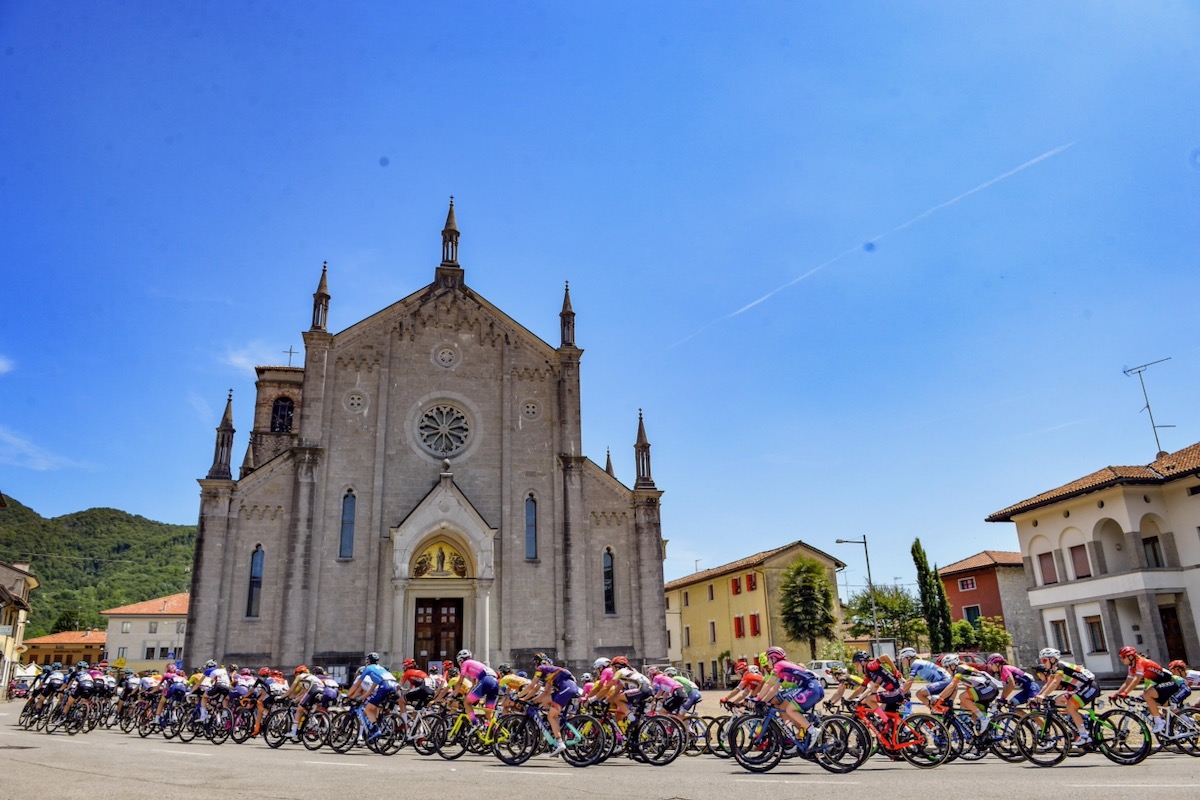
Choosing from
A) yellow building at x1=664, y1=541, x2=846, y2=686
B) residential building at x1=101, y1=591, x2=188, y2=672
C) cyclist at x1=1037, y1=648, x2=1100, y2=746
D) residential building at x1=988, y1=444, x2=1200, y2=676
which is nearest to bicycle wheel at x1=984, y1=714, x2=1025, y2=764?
cyclist at x1=1037, y1=648, x2=1100, y2=746

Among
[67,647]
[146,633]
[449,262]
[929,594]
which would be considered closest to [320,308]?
[449,262]

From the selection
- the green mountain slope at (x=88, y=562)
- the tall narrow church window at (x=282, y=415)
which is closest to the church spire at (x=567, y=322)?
the tall narrow church window at (x=282, y=415)

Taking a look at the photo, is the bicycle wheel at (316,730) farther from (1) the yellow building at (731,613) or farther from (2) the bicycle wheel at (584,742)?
(1) the yellow building at (731,613)

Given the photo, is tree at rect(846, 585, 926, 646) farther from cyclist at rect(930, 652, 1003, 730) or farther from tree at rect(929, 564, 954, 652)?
cyclist at rect(930, 652, 1003, 730)

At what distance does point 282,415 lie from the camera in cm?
4453

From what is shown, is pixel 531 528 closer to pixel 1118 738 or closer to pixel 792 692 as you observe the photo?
pixel 792 692

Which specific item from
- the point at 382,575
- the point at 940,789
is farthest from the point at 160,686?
the point at 940,789

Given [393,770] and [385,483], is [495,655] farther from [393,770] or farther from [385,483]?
[393,770]

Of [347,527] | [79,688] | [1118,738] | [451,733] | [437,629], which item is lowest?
[1118,738]

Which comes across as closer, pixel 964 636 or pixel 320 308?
pixel 320 308

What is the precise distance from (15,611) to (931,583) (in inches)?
2406

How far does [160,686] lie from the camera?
69.4 feet

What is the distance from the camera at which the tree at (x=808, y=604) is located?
44.2 metres

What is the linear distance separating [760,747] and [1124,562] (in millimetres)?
27348
